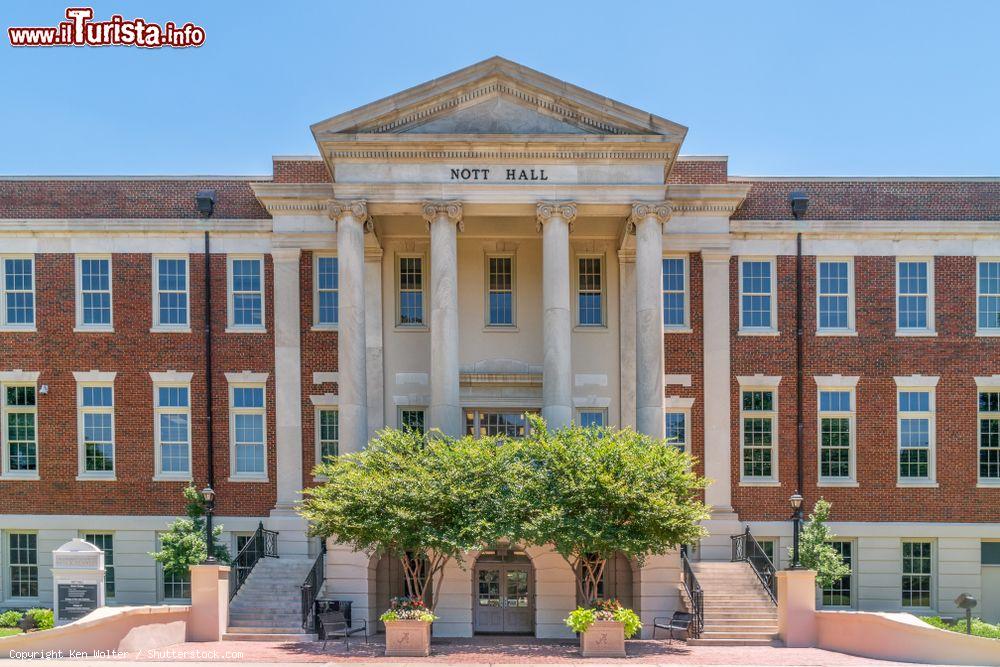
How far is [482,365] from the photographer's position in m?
29.0

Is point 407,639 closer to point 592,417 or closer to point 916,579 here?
point 592,417

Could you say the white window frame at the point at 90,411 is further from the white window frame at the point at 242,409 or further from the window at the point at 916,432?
the window at the point at 916,432

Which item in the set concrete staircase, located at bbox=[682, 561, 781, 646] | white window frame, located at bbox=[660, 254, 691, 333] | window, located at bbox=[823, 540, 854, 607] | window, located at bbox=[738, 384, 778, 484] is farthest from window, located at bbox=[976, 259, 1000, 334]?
concrete staircase, located at bbox=[682, 561, 781, 646]

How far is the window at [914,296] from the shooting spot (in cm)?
2950

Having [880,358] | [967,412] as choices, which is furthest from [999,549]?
[880,358]

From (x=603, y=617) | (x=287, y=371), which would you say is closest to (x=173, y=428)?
(x=287, y=371)

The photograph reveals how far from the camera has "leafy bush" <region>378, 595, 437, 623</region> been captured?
21.4 meters

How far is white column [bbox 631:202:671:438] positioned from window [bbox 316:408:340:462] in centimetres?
998

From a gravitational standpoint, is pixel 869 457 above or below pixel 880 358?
below

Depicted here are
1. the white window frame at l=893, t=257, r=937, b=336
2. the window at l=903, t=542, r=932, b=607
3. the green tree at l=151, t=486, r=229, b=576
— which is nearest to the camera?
the green tree at l=151, t=486, r=229, b=576

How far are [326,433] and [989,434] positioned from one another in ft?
70.8

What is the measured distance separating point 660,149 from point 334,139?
9346 mm

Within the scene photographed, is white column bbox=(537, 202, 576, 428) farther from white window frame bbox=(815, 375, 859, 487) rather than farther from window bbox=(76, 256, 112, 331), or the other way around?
window bbox=(76, 256, 112, 331)

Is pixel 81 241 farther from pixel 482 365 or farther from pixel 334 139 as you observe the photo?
pixel 482 365
